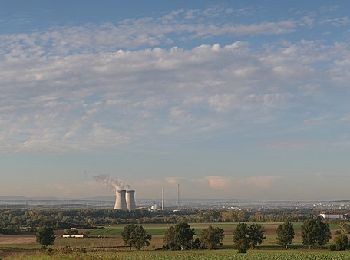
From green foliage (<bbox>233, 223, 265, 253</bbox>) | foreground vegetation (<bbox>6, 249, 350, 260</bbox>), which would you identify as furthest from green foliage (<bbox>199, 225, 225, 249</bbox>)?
foreground vegetation (<bbox>6, 249, 350, 260</bbox>)

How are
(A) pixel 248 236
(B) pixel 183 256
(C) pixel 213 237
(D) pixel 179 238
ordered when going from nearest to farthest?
(B) pixel 183 256 → (C) pixel 213 237 → (D) pixel 179 238 → (A) pixel 248 236

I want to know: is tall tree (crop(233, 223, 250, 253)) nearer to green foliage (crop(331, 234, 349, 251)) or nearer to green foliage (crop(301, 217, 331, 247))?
green foliage (crop(301, 217, 331, 247))

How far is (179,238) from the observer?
98.4 meters

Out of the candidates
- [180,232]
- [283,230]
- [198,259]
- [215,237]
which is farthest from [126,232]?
[198,259]

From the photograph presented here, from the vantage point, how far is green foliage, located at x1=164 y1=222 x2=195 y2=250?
321 ft

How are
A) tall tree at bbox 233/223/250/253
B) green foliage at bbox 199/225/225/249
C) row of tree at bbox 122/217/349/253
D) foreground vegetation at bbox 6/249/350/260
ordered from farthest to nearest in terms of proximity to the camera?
row of tree at bbox 122/217/349/253 → green foliage at bbox 199/225/225/249 → tall tree at bbox 233/223/250/253 → foreground vegetation at bbox 6/249/350/260

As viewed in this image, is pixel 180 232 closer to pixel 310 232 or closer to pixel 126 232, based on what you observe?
pixel 126 232

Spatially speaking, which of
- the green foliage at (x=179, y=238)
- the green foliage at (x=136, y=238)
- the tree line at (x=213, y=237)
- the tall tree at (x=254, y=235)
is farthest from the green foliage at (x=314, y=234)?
the green foliage at (x=136, y=238)

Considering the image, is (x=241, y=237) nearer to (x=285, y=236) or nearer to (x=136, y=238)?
(x=285, y=236)

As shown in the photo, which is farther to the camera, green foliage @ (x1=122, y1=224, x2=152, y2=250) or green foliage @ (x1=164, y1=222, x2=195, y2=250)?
green foliage @ (x1=122, y1=224, x2=152, y2=250)

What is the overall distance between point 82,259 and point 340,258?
28452 millimetres

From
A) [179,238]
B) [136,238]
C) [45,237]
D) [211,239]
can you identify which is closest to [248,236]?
[211,239]

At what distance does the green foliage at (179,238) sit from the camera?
97.8 metres

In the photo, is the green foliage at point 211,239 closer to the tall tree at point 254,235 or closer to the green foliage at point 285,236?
the tall tree at point 254,235
